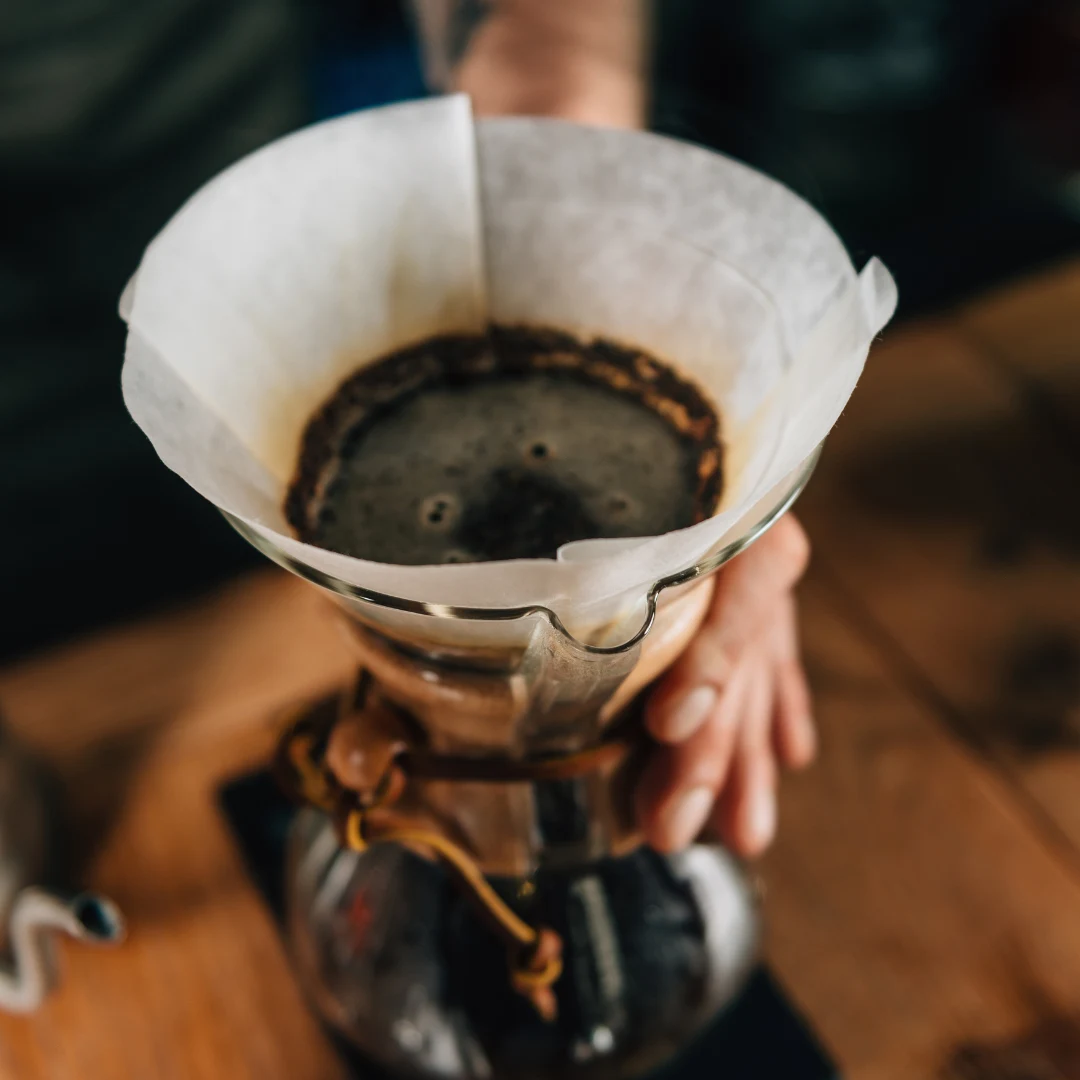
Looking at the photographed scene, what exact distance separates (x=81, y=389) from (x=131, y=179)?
21 cm

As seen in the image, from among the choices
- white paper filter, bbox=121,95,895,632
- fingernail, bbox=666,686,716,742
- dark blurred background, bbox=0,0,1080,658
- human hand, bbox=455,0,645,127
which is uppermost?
white paper filter, bbox=121,95,895,632

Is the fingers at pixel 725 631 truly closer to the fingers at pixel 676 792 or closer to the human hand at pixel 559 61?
the fingers at pixel 676 792

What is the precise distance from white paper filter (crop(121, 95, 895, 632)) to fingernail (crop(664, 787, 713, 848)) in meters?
0.13

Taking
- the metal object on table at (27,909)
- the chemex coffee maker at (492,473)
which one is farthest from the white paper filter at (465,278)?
the metal object on table at (27,909)

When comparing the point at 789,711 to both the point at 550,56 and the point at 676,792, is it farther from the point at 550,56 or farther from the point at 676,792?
the point at 550,56

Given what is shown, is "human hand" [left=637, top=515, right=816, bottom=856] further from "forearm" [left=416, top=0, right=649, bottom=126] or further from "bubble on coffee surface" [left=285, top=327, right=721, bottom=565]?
"forearm" [left=416, top=0, right=649, bottom=126]

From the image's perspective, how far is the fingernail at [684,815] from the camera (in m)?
0.41

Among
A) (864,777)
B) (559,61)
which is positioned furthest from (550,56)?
(864,777)

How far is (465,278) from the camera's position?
1.35 feet

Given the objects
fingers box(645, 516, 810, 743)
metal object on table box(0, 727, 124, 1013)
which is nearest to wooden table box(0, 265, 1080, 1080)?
metal object on table box(0, 727, 124, 1013)

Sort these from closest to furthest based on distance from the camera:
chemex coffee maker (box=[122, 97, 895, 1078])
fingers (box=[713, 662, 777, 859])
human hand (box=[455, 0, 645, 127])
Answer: chemex coffee maker (box=[122, 97, 895, 1078])
fingers (box=[713, 662, 777, 859])
human hand (box=[455, 0, 645, 127])

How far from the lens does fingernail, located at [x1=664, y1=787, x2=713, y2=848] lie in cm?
41

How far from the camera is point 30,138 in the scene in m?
0.92

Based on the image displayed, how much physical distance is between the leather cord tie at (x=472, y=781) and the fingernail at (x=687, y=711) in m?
0.02
